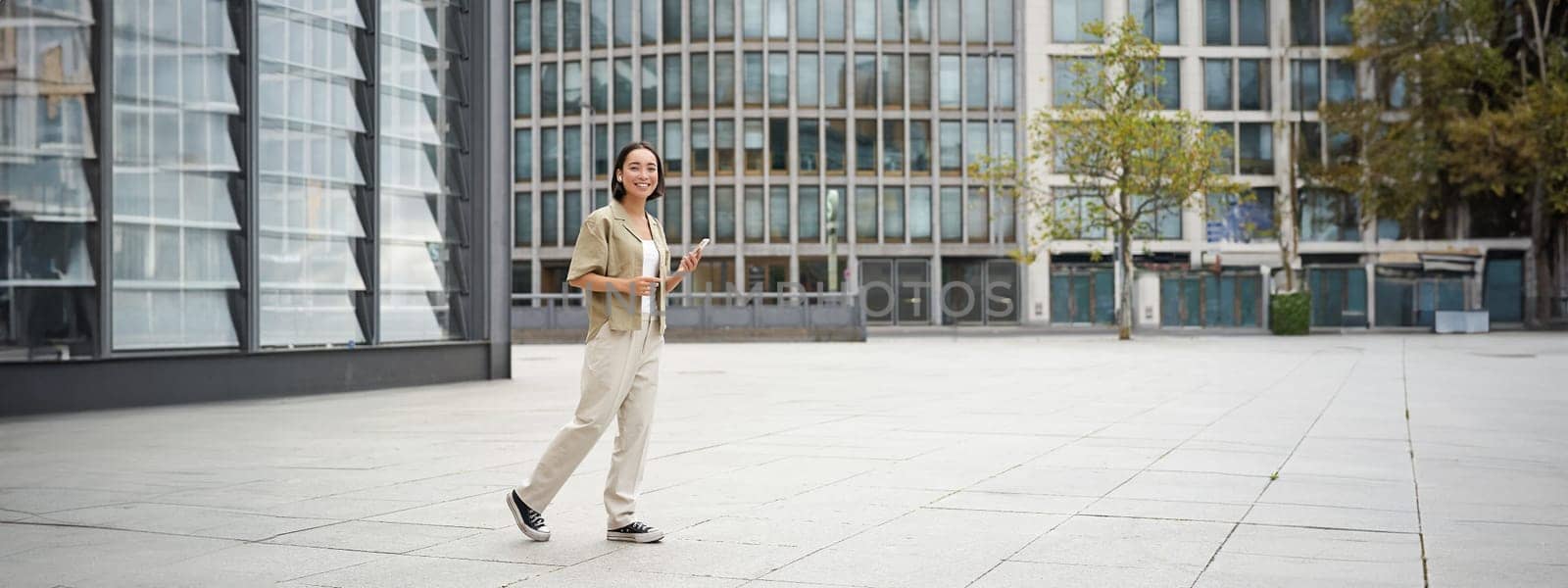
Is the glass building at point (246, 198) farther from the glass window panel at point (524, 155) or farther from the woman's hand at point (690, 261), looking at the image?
the glass window panel at point (524, 155)

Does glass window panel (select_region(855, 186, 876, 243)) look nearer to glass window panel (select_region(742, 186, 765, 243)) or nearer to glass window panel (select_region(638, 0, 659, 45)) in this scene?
glass window panel (select_region(742, 186, 765, 243))

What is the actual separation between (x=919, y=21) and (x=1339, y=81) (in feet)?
57.3

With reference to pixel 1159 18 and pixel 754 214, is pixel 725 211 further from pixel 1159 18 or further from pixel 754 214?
pixel 1159 18

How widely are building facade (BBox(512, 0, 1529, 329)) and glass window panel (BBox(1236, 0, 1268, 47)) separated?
0.09m

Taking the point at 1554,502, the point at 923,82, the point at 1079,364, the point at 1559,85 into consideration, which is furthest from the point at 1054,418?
the point at 923,82

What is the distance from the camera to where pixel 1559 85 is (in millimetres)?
A: 45938

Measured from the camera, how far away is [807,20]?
60.8 metres

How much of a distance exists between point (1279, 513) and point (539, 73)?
58.5m

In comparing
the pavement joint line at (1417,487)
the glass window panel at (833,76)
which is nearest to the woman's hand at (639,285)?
the pavement joint line at (1417,487)

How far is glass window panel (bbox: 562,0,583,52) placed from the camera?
62188 mm

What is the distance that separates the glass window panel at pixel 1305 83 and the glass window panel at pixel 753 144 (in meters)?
21.9

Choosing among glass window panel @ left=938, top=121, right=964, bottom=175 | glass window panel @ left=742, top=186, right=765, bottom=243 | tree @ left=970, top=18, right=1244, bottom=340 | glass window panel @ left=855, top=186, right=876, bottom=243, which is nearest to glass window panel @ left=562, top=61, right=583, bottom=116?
glass window panel @ left=742, top=186, right=765, bottom=243

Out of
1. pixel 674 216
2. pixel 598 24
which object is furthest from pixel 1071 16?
pixel 598 24

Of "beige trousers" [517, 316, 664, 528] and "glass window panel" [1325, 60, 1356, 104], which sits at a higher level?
"glass window panel" [1325, 60, 1356, 104]
